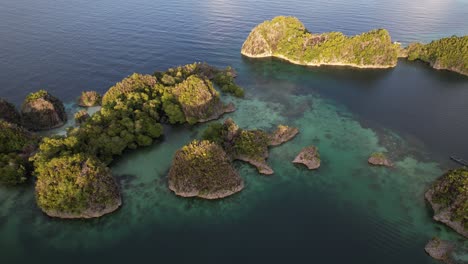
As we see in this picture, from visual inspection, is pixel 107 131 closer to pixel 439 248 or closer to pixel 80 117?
pixel 80 117

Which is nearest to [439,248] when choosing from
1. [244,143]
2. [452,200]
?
[452,200]

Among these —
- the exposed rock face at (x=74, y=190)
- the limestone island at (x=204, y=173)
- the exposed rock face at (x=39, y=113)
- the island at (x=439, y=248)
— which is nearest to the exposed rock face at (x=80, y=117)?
the exposed rock face at (x=39, y=113)

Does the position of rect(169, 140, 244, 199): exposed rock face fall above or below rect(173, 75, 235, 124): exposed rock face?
below

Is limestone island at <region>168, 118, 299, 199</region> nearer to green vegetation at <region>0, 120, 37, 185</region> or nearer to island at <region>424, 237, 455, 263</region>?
green vegetation at <region>0, 120, 37, 185</region>

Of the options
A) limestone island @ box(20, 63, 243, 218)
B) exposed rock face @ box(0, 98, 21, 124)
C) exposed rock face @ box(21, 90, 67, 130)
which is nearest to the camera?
limestone island @ box(20, 63, 243, 218)

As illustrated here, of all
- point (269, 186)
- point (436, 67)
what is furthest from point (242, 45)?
point (269, 186)

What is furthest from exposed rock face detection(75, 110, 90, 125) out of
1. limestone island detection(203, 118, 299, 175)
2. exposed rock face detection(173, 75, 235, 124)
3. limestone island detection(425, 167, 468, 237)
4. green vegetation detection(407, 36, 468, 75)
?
green vegetation detection(407, 36, 468, 75)

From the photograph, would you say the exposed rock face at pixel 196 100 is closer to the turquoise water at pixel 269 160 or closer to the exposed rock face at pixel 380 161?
the turquoise water at pixel 269 160

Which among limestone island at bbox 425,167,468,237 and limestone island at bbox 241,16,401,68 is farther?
limestone island at bbox 241,16,401,68
